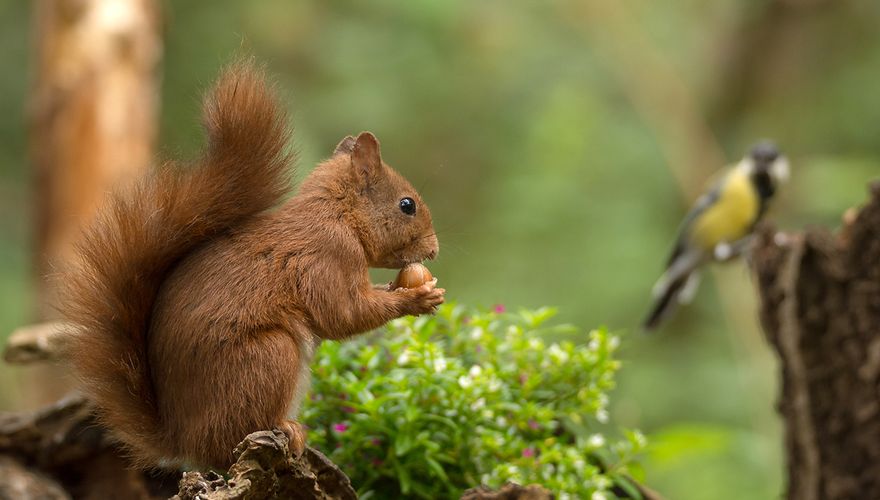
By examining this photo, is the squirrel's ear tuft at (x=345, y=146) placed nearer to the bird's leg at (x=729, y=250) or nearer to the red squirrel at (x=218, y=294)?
the red squirrel at (x=218, y=294)

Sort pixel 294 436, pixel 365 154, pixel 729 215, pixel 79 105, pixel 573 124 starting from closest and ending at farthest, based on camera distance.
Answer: pixel 294 436 → pixel 365 154 → pixel 79 105 → pixel 729 215 → pixel 573 124

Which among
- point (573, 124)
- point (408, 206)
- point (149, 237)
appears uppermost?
point (573, 124)

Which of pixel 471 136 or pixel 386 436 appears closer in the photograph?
pixel 386 436

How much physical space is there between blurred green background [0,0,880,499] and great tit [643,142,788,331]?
0.43 meters

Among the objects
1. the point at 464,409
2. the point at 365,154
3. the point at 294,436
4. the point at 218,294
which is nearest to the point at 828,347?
the point at 464,409

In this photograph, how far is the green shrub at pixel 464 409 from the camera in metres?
2.16

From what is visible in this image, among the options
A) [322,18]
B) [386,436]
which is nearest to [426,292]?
[386,436]

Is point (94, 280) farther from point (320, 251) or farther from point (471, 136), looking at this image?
point (471, 136)

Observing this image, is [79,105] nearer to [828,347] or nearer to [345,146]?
[345,146]

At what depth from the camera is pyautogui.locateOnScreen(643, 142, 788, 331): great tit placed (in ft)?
16.4

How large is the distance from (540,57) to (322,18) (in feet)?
5.41

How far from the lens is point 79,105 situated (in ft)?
15.5

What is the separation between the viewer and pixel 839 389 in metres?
2.91

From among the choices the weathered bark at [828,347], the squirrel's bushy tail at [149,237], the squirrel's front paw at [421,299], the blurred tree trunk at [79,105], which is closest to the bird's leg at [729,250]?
the weathered bark at [828,347]
